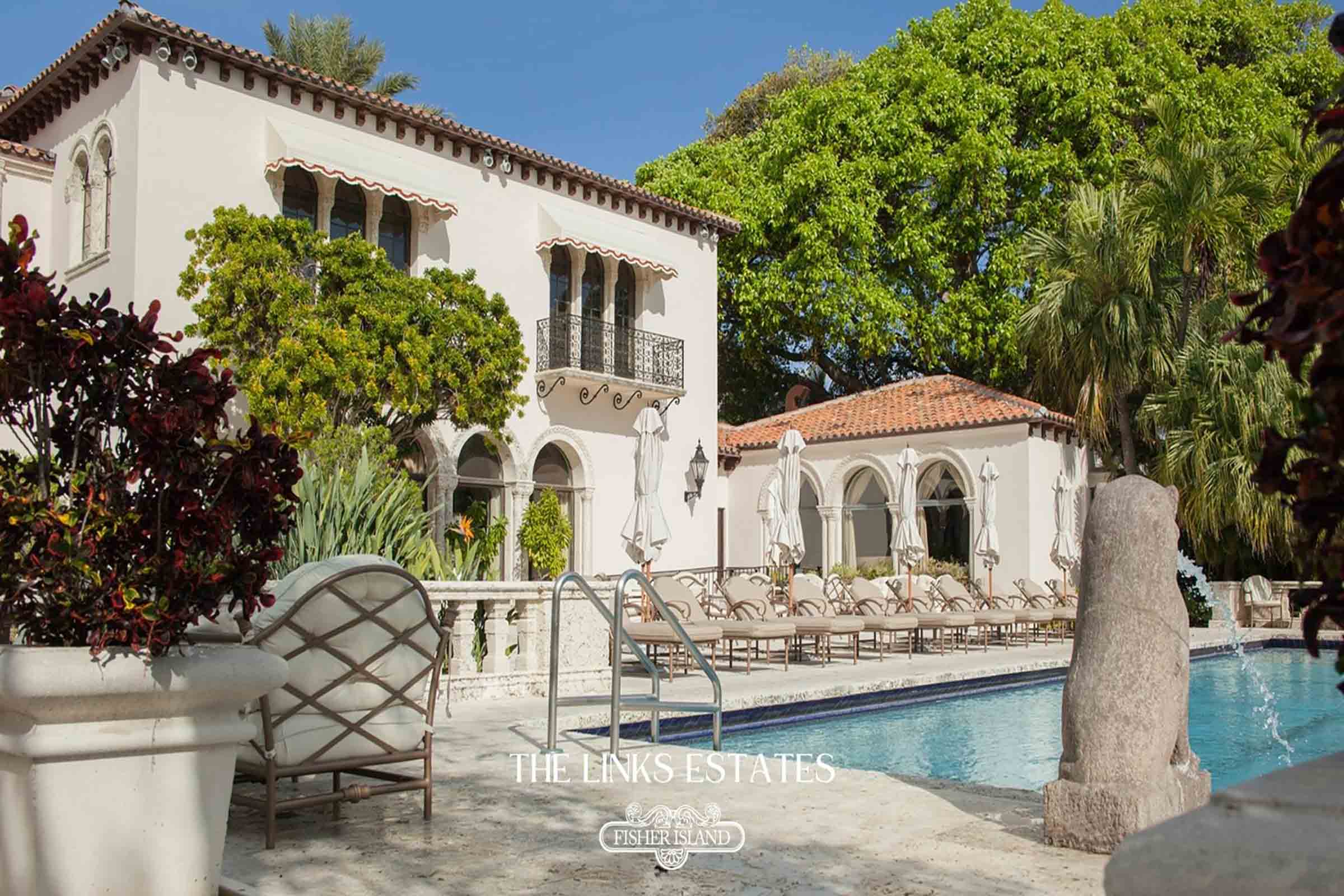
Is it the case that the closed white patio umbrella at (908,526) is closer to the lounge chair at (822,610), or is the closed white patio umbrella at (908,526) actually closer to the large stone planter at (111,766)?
the lounge chair at (822,610)

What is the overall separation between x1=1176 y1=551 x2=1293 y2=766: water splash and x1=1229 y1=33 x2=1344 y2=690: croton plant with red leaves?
12.0ft

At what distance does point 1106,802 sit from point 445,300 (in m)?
13.6

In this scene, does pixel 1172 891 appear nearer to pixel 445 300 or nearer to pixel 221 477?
pixel 221 477

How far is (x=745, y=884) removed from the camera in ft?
13.0

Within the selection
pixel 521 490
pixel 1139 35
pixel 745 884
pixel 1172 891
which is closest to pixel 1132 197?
pixel 1139 35

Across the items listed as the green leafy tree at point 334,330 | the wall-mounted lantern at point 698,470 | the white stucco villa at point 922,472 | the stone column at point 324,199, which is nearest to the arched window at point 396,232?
the stone column at point 324,199

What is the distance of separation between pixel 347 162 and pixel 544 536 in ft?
22.7

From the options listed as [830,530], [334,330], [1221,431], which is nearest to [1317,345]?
[334,330]

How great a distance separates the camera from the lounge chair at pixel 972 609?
54.5ft

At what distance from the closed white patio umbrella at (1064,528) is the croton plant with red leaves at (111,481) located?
61.9ft

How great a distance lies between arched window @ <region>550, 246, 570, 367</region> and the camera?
20.5 m

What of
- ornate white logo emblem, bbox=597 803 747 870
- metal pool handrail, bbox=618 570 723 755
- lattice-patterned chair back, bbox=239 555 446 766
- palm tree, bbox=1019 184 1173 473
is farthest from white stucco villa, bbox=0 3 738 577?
ornate white logo emblem, bbox=597 803 747 870

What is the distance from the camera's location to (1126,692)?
4.50 meters

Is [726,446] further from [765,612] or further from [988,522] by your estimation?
[765,612]
